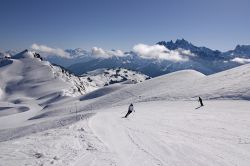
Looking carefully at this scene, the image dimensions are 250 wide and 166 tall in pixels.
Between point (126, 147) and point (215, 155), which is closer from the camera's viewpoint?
point (215, 155)

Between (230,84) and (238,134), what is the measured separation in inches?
1454

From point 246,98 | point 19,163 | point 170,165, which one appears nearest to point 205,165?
point 170,165

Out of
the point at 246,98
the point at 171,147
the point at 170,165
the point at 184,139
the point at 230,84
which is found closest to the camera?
the point at 170,165

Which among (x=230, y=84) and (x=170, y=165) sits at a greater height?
(x=230, y=84)

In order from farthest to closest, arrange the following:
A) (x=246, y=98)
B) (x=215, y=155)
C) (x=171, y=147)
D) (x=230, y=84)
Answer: (x=230, y=84)
(x=246, y=98)
(x=171, y=147)
(x=215, y=155)

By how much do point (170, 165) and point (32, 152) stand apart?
751 centimetres

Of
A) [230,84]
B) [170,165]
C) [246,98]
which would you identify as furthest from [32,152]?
[230,84]

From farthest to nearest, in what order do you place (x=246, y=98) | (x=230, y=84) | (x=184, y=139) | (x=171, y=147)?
1. (x=230, y=84)
2. (x=246, y=98)
3. (x=184, y=139)
4. (x=171, y=147)

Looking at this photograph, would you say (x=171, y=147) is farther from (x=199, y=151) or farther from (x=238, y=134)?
(x=238, y=134)

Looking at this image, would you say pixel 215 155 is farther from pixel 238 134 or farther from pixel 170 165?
pixel 238 134

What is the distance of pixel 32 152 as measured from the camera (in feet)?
50.5

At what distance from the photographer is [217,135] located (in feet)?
64.5

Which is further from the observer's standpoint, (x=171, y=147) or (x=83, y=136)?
(x=83, y=136)

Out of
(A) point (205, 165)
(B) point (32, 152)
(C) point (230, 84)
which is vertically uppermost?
(C) point (230, 84)
